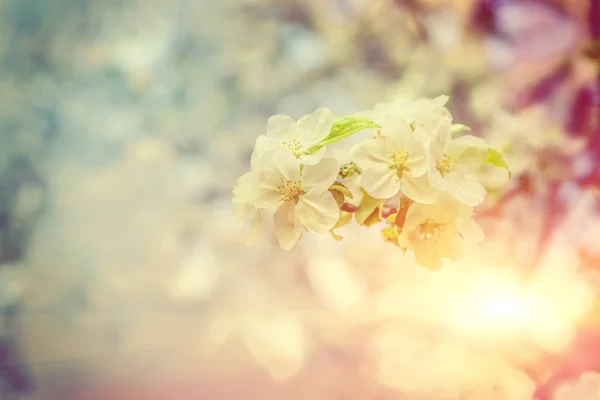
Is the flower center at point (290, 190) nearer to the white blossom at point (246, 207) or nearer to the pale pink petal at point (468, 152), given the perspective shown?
the white blossom at point (246, 207)

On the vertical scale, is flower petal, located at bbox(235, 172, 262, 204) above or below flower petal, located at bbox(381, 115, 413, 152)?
below

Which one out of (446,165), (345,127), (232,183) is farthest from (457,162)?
(232,183)

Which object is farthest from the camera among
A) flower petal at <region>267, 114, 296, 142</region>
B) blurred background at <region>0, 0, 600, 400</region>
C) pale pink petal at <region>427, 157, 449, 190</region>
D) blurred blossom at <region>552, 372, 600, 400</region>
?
blurred background at <region>0, 0, 600, 400</region>

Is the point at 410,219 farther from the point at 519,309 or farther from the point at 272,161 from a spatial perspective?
the point at 519,309

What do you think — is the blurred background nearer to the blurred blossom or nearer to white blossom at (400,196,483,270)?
the blurred blossom

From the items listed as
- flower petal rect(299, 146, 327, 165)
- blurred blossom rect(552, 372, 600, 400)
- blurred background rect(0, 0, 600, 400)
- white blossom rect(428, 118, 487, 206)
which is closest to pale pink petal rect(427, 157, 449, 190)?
white blossom rect(428, 118, 487, 206)

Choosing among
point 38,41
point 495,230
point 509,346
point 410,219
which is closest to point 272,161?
point 410,219

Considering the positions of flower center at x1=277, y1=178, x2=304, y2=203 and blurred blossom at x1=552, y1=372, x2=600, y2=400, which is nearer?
flower center at x1=277, y1=178, x2=304, y2=203
